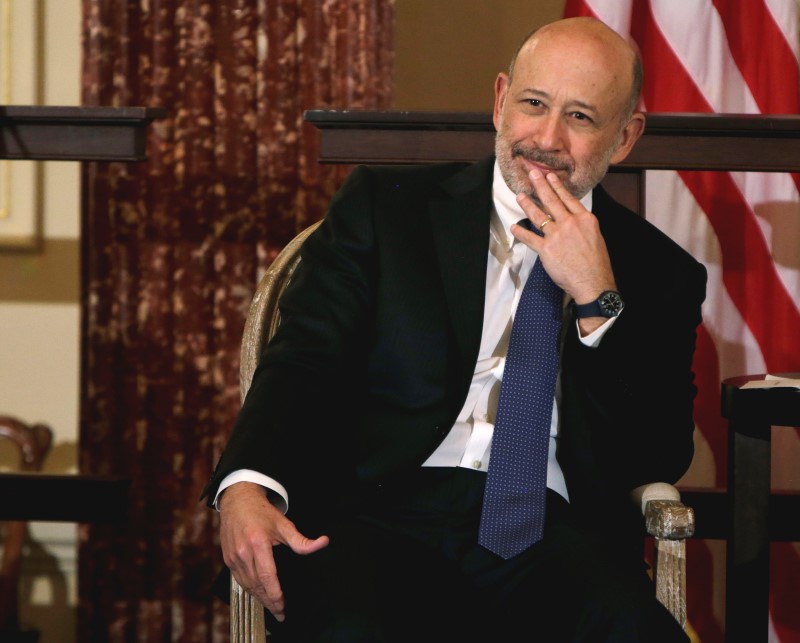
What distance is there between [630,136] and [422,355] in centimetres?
61

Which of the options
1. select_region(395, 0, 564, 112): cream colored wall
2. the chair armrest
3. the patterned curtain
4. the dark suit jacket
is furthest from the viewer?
select_region(395, 0, 564, 112): cream colored wall

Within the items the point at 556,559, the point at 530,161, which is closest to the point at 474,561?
the point at 556,559

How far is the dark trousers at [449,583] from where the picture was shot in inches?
55.1

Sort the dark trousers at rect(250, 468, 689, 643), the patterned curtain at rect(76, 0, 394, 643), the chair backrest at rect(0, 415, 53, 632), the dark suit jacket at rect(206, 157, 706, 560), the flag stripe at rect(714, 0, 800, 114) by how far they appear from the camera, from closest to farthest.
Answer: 1. the dark trousers at rect(250, 468, 689, 643)
2. the dark suit jacket at rect(206, 157, 706, 560)
3. the patterned curtain at rect(76, 0, 394, 643)
4. the flag stripe at rect(714, 0, 800, 114)
5. the chair backrest at rect(0, 415, 53, 632)

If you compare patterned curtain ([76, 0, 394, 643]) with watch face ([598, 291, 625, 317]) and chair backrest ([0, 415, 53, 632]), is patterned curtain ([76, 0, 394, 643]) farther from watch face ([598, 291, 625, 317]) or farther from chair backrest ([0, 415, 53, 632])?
watch face ([598, 291, 625, 317])

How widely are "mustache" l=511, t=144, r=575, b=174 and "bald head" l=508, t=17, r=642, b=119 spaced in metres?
0.14

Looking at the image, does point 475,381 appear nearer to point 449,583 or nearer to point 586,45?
point 449,583

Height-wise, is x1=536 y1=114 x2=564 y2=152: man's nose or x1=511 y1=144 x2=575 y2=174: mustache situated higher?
x1=536 y1=114 x2=564 y2=152: man's nose

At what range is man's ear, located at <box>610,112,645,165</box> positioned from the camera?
192 cm

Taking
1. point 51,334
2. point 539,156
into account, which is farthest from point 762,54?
point 51,334

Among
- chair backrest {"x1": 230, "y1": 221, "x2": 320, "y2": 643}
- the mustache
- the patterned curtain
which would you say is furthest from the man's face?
the patterned curtain

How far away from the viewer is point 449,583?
1.54m

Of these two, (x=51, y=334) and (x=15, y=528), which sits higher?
(x=51, y=334)

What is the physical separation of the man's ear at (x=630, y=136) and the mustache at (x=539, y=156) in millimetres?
199
